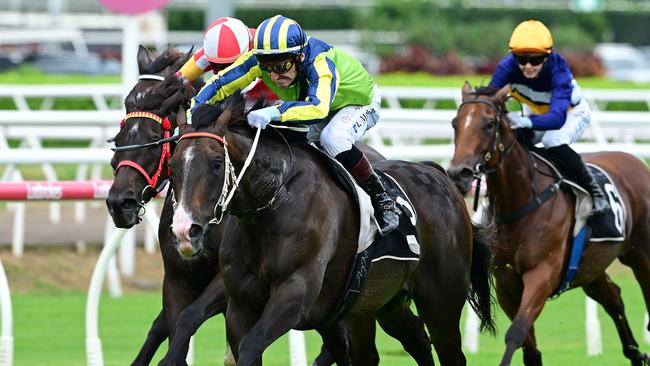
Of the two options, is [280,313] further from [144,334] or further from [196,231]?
[144,334]

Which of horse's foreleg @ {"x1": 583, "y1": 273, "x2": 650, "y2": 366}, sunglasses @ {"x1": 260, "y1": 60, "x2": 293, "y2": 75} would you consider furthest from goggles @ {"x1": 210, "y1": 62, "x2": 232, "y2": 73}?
horse's foreleg @ {"x1": 583, "y1": 273, "x2": 650, "y2": 366}

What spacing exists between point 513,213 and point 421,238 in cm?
146

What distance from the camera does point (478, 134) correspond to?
6914mm

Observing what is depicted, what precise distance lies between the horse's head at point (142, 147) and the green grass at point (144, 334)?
228 cm

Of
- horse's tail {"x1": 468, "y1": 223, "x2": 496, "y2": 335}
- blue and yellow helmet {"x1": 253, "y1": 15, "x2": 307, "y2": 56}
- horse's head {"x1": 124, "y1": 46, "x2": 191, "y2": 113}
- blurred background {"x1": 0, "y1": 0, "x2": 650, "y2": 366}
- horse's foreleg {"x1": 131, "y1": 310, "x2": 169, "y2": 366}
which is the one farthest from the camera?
blurred background {"x1": 0, "y1": 0, "x2": 650, "y2": 366}

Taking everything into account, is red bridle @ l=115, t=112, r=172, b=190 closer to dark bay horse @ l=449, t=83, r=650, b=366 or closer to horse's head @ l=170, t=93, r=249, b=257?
horse's head @ l=170, t=93, r=249, b=257

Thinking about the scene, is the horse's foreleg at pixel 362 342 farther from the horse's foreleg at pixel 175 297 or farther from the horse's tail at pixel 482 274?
the horse's foreleg at pixel 175 297

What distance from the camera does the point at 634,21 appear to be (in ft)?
137

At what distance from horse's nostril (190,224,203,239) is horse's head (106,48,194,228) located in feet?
2.98

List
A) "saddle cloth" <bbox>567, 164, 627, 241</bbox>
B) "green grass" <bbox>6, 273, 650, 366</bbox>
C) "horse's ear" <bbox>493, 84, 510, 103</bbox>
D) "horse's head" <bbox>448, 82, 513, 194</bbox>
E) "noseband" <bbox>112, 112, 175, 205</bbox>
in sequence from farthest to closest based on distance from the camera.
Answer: "green grass" <bbox>6, 273, 650, 366</bbox>
"saddle cloth" <bbox>567, 164, 627, 241</bbox>
"horse's ear" <bbox>493, 84, 510, 103</bbox>
"horse's head" <bbox>448, 82, 513, 194</bbox>
"noseband" <bbox>112, 112, 175, 205</bbox>

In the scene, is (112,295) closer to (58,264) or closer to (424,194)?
(58,264)

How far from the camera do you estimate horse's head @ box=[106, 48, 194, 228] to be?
5.34m

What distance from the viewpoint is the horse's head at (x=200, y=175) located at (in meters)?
4.45

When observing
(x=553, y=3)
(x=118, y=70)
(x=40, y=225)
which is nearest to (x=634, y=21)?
(x=553, y=3)
